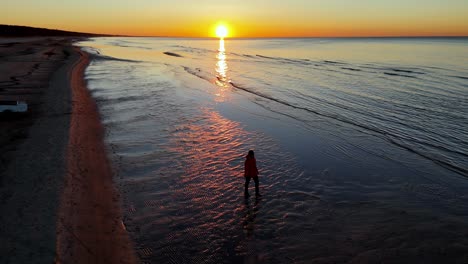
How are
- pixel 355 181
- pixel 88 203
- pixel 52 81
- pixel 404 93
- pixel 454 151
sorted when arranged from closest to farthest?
pixel 88 203
pixel 355 181
pixel 454 151
pixel 52 81
pixel 404 93

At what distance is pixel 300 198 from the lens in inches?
459

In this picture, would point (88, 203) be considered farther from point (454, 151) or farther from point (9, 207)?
point (454, 151)

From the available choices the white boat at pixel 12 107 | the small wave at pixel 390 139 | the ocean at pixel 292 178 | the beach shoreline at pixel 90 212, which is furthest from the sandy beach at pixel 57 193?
the small wave at pixel 390 139

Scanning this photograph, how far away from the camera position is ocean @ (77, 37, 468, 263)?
29.7ft

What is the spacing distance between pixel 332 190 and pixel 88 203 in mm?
8124

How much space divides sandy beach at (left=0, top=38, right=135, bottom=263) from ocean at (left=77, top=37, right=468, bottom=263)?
2.14 feet

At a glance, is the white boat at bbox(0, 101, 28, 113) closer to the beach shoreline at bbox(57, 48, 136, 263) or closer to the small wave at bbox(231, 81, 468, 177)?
the beach shoreline at bbox(57, 48, 136, 263)

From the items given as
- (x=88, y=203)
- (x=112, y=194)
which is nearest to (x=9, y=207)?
(x=88, y=203)

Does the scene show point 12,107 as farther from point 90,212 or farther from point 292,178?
point 292,178

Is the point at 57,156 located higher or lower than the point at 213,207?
higher

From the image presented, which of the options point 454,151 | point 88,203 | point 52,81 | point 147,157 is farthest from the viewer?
point 52,81

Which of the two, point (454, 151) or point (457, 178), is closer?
point (457, 178)

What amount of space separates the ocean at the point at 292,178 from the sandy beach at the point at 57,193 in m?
0.65

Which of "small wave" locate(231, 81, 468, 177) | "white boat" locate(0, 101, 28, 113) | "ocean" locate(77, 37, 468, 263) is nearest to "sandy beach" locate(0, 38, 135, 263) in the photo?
"white boat" locate(0, 101, 28, 113)
